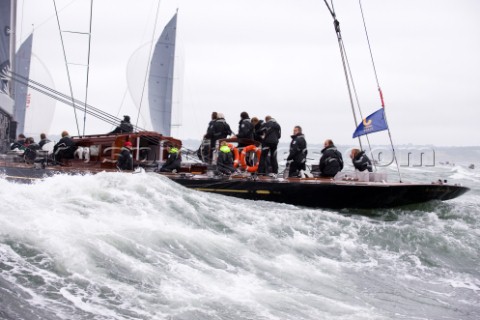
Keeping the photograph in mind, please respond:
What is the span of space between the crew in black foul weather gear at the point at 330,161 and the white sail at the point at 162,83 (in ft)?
55.9

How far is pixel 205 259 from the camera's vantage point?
785cm

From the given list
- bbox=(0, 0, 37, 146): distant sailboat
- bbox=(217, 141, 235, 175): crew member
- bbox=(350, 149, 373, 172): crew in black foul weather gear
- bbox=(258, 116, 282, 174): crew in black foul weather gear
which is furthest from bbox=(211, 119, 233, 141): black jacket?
bbox=(0, 0, 37, 146): distant sailboat

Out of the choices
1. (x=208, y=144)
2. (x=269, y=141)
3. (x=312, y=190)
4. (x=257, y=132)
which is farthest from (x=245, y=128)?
(x=312, y=190)

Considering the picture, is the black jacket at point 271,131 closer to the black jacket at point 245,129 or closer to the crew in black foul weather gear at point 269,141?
the crew in black foul weather gear at point 269,141

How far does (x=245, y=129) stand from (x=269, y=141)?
1.19m

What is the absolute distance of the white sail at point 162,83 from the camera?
31250mm

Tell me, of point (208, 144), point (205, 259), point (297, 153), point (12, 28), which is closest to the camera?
point (205, 259)

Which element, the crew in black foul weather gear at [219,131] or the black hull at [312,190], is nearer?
the black hull at [312,190]

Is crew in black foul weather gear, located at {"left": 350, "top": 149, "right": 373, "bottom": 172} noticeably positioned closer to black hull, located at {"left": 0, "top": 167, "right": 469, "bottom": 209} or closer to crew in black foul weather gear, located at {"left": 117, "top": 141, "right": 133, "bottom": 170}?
black hull, located at {"left": 0, "top": 167, "right": 469, "bottom": 209}

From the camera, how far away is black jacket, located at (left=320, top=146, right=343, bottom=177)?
14.7 m

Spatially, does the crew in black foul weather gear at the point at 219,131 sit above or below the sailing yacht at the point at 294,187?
above

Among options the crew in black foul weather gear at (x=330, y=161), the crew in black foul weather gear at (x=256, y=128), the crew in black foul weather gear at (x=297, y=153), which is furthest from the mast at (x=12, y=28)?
the crew in black foul weather gear at (x=330, y=161)

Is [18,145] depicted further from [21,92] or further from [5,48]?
[21,92]

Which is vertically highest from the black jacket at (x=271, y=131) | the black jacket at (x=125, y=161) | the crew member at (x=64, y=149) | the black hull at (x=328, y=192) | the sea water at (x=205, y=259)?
the black jacket at (x=271, y=131)
